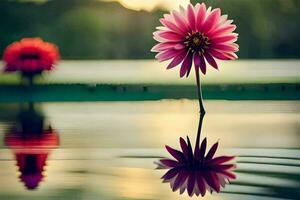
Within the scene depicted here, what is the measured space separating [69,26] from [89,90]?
0.19 meters

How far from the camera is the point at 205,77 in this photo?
152 cm

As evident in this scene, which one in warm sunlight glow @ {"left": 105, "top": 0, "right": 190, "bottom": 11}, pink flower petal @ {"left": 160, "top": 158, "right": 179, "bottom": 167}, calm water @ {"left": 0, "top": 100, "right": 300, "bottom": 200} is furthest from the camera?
warm sunlight glow @ {"left": 105, "top": 0, "right": 190, "bottom": 11}

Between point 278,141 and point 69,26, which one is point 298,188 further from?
point 69,26

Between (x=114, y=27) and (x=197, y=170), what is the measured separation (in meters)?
0.82

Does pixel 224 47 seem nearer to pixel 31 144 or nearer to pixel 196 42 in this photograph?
pixel 196 42

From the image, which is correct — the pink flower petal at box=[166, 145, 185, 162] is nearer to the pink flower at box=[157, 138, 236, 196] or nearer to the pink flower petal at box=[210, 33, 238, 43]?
the pink flower at box=[157, 138, 236, 196]

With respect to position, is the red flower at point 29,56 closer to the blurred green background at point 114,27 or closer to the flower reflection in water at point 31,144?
the blurred green background at point 114,27

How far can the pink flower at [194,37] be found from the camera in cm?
115

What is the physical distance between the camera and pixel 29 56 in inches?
59.2

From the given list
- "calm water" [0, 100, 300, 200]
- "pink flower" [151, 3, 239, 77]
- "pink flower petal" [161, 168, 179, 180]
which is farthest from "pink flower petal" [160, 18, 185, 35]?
"pink flower petal" [161, 168, 179, 180]

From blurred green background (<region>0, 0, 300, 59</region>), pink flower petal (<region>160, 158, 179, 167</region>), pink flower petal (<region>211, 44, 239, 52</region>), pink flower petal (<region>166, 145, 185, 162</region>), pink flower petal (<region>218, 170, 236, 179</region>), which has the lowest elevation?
pink flower petal (<region>218, 170, 236, 179</region>)

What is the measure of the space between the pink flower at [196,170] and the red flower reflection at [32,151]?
0.58ft

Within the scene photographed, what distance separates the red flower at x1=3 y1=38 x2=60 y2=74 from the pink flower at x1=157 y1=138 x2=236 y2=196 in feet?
2.16

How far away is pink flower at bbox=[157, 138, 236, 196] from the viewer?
2.40ft
